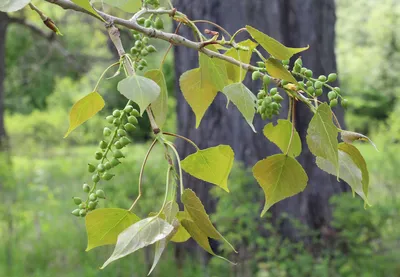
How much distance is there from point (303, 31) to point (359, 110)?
12.2 metres

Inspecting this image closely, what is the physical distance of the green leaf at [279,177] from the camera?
1.37 ft

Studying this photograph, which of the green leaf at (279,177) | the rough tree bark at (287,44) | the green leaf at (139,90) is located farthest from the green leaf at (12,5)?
the rough tree bark at (287,44)

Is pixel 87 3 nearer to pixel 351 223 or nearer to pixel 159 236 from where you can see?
pixel 159 236

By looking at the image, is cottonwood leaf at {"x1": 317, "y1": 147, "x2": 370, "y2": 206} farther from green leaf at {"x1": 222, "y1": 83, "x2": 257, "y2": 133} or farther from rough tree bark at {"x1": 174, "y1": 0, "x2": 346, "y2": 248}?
rough tree bark at {"x1": 174, "y1": 0, "x2": 346, "y2": 248}

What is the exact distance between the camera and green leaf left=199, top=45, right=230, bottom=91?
0.48 m

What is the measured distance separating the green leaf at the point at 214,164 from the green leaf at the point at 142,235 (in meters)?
0.08

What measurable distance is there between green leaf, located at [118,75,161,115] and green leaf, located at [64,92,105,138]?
7 cm

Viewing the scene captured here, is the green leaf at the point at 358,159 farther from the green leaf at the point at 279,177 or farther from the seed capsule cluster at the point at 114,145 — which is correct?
the seed capsule cluster at the point at 114,145

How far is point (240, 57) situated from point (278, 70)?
86 mm

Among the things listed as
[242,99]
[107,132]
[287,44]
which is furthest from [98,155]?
[287,44]

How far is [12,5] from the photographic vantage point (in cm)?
37

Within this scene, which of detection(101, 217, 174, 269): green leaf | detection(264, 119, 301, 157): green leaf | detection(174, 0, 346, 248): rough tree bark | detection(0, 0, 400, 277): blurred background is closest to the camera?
detection(101, 217, 174, 269): green leaf

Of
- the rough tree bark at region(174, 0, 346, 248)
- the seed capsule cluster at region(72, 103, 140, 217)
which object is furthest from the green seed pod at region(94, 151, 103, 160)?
the rough tree bark at region(174, 0, 346, 248)

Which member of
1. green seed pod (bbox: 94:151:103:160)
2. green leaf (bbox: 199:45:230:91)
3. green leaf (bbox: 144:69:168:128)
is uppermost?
green leaf (bbox: 199:45:230:91)
